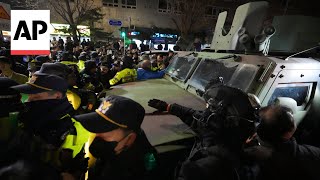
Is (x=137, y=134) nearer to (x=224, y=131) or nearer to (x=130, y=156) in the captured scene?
(x=130, y=156)

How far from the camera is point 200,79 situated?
4.60 meters

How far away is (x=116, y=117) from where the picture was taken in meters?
1.87

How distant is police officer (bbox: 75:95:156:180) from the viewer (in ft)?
6.00

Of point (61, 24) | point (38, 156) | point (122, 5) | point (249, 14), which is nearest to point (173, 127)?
point (38, 156)

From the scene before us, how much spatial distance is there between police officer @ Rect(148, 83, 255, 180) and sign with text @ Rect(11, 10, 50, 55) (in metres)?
4.22

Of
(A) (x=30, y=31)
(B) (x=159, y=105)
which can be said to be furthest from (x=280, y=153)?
(A) (x=30, y=31)

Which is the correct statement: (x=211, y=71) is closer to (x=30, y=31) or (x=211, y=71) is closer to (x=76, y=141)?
(x=76, y=141)

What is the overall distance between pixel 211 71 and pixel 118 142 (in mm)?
2932

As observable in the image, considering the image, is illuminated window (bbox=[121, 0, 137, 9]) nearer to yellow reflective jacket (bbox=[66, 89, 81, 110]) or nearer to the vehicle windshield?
the vehicle windshield

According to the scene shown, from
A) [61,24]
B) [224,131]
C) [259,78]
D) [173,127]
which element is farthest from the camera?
[61,24]

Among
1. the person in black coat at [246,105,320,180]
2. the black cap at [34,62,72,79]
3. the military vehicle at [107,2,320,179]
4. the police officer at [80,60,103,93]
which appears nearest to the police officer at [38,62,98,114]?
the black cap at [34,62,72,79]

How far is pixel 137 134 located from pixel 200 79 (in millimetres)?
2855

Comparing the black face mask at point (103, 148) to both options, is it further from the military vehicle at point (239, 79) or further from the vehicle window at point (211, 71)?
the vehicle window at point (211, 71)

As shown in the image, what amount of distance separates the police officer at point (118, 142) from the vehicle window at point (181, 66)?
327cm
